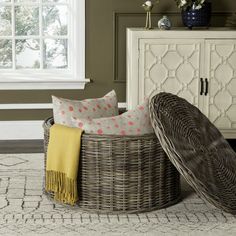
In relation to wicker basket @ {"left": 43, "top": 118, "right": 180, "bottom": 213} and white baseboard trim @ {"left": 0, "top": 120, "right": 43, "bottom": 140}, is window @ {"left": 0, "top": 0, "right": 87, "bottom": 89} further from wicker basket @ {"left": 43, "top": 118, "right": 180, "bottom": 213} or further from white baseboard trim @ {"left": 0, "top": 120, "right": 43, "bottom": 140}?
wicker basket @ {"left": 43, "top": 118, "right": 180, "bottom": 213}

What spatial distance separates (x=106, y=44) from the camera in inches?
243

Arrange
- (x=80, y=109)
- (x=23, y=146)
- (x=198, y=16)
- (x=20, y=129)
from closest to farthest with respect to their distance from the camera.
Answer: (x=80, y=109) < (x=198, y=16) < (x=23, y=146) < (x=20, y=129)

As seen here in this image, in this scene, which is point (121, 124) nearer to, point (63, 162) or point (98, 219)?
point (63, 162)

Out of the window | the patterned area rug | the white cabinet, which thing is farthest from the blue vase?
the patterned area rug

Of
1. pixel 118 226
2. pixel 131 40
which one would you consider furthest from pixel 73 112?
pixel 131 40

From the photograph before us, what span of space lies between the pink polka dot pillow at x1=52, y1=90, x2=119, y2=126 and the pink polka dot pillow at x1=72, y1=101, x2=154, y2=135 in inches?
3.6

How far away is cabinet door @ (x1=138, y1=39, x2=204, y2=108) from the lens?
5680mm

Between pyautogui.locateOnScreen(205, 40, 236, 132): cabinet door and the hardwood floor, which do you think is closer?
pyautogui.locateOnScreen(205, 40, 236, 132): cabinet door

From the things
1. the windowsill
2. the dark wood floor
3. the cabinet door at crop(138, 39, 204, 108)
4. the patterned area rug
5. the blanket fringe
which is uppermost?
the cabinet door at crop(138, 39, 204, 108)

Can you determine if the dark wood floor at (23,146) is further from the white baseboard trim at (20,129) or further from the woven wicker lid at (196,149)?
the woven wicker lid at (196,149)

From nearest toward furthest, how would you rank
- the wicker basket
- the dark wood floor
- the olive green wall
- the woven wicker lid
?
the woven wicker lid
the wicker basket
the dark wood floor
the olive green wall

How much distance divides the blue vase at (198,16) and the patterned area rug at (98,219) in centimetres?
185

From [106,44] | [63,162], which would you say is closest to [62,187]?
[63,162]

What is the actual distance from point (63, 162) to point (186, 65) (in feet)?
6.61
